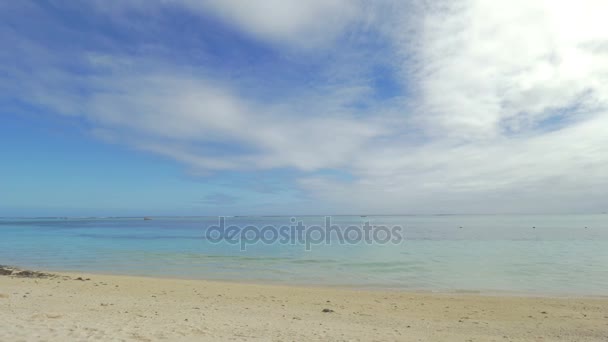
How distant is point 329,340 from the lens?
8039 millimetres

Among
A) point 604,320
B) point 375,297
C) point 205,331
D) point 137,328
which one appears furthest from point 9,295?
point 604,320

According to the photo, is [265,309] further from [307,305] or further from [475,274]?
[475,274]

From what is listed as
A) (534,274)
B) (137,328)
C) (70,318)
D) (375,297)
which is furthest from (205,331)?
(534,274)

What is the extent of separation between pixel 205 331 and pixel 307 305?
16.9 ft

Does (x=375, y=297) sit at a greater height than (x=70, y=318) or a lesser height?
lesser

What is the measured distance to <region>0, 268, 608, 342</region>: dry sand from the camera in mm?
8258

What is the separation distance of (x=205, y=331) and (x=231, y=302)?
4.65 m

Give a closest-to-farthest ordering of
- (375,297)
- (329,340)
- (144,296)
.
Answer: (329,340) → (144,296) → (375,297)

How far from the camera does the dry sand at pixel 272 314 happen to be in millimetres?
8258

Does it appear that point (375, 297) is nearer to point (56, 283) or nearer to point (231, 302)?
point (231, 302)

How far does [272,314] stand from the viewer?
10930mm

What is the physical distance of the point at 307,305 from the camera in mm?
12867

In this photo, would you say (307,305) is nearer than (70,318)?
No

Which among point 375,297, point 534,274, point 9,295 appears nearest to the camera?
point 9,295
